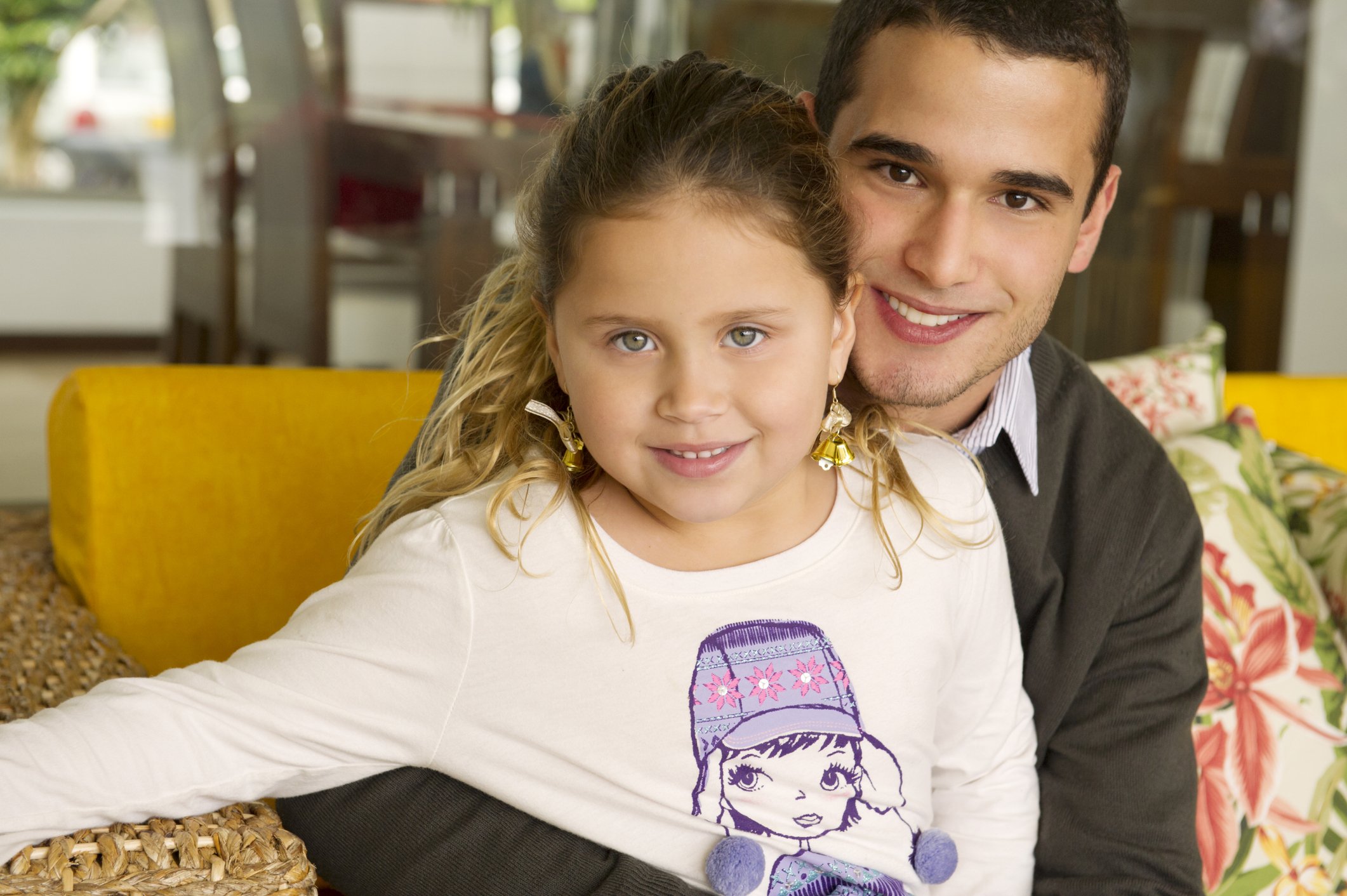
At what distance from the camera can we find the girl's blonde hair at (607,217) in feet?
3.63

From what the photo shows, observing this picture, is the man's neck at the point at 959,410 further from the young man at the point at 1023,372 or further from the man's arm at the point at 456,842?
the man's arm at the point at 456,842

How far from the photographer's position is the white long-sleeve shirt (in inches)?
41.3

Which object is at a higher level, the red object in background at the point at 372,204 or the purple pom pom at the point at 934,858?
the red object in background at the point at 372,204

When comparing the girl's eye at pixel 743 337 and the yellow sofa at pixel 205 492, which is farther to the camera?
the yellow sofa at pixel 205 492

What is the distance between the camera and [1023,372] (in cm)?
148

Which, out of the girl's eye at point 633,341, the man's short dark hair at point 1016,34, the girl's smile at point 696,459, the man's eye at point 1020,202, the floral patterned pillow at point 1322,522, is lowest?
the floral patterned pillow at point 1322,522

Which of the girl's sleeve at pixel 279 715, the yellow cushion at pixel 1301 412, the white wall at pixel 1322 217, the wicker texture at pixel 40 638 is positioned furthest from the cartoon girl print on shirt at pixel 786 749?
the white wall at pixel 1322 217

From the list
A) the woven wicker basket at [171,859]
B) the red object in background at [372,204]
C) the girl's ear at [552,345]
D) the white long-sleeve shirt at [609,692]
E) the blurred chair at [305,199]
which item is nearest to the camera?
the woven wicker basket at [171,859]

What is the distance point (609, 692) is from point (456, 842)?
0.19m

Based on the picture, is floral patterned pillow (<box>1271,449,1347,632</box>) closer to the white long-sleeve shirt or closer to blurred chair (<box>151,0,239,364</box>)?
the white long-sleeve shirt

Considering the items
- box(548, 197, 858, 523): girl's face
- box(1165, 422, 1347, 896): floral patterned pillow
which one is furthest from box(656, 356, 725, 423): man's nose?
box(1165, 422, 1347, 896): floral patterned pillow

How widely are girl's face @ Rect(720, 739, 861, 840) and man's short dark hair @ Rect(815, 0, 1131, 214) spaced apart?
71 centimetres

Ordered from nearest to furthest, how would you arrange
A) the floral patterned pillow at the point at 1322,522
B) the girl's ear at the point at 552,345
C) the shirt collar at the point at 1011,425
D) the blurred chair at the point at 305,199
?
the girl's ear at the point at 552,345
the shirt collar at the point at 1011,425
the floral patterned pillow at the point at 1322,522
the blurred chair at the point at 305,199

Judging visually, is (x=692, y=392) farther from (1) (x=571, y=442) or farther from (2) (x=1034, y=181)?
(2) (x=1034, y=181)
